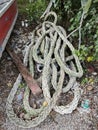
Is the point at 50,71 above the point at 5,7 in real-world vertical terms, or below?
below

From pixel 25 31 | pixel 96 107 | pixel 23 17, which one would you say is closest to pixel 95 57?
pixel 96 107

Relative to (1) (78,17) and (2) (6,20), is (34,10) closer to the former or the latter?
(2) (6,20)

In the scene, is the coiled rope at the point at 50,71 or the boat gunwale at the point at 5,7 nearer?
the coiled rope at the point at 50,71

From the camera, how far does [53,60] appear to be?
2930 millimetres

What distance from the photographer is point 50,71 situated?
111 inches

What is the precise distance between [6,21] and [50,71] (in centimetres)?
101

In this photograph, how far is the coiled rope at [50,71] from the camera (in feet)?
7.89

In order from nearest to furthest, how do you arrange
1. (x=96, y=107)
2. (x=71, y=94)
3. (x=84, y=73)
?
(x=96, y=107) < (x=71, y=94) < (x=84, y=73)

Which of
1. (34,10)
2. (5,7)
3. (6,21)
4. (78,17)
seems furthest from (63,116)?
(34,10)

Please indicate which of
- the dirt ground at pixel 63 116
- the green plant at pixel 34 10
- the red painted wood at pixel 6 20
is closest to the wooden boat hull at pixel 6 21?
the red painted wood at pixel 6 20

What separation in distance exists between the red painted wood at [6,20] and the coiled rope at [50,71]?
0.37m

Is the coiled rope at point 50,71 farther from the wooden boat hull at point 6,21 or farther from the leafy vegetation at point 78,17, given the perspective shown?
the wooden boat hull at point 6,21

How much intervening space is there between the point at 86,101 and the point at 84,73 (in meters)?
0.44

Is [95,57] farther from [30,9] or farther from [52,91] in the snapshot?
[30,9]
